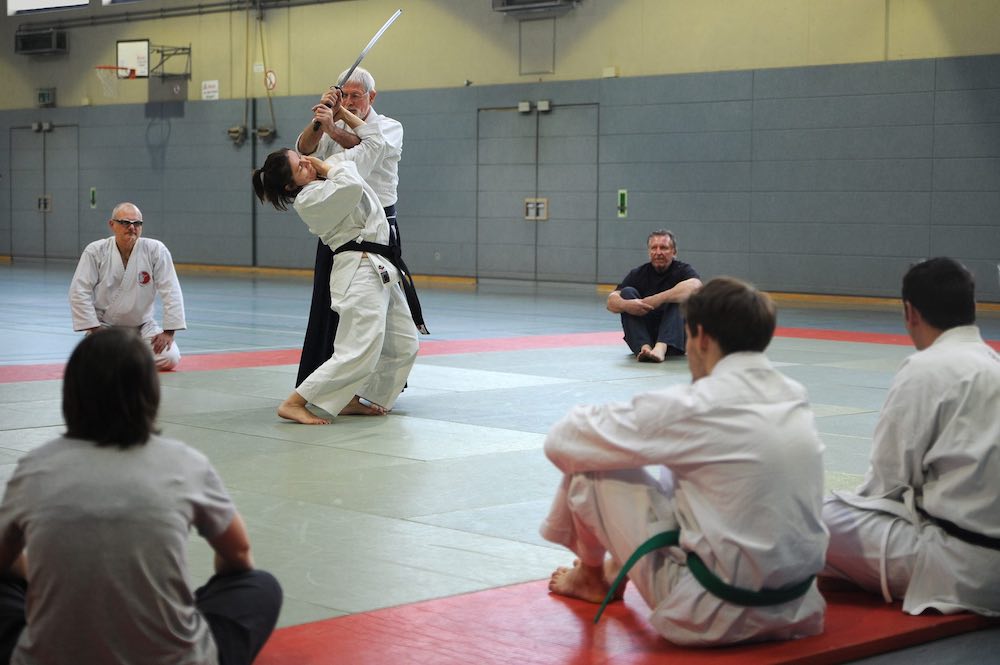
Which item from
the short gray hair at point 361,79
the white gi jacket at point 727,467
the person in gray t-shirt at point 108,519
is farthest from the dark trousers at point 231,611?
the short gray hair at point 361,79

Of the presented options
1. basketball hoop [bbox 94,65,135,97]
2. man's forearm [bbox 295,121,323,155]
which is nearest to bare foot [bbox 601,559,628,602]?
man's forearm [bbox 295,121,323,155]

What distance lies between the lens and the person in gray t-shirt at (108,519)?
2.34 m

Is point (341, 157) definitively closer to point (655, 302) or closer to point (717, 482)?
point (655, 302)

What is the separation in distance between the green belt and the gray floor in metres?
0.30

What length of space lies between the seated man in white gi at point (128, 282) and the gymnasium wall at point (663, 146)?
9688 millimetres

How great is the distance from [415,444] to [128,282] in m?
3.33

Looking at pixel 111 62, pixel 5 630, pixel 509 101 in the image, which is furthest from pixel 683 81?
pixel 5 630

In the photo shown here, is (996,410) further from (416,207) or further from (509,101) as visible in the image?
(416,207)

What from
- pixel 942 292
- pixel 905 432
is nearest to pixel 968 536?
pixel 905 432

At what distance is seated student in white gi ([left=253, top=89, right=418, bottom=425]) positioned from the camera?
21.1 feet

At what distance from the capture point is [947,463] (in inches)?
130

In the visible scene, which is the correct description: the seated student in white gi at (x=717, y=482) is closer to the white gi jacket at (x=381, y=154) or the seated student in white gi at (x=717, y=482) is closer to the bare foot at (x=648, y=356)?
the white gi jacket at (x=381, y=154)

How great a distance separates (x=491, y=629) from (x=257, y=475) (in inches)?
87.2

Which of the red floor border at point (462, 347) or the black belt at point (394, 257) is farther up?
the black belt at point (394, 257)
